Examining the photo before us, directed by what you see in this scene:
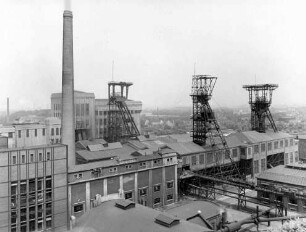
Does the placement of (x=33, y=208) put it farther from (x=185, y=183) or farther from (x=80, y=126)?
(x=80, y=126)

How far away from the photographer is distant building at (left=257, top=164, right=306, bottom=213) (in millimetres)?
31436

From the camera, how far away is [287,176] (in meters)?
35.0

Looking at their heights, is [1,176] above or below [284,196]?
above

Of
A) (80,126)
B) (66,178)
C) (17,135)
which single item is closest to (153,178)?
(66,178)

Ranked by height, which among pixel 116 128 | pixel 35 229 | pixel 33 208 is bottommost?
pixel 35 229

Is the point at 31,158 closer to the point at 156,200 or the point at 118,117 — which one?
the point at 156,200

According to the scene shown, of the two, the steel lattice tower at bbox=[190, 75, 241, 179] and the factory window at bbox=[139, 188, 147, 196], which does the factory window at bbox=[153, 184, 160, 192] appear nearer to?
the factory window at bbox=[139, 188, 147, 196]

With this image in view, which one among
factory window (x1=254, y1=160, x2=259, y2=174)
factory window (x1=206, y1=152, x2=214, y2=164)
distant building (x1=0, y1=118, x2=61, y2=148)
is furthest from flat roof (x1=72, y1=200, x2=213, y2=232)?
factory window (x1=254, y1=160, x2=259, y2=174)

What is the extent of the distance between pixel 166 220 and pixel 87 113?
49008 millimetres

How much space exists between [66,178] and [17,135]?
24917mm

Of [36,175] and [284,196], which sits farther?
[284,196]

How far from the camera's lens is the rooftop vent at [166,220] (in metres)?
18.5

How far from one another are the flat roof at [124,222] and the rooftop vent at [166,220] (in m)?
0.18

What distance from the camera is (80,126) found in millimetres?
63375
